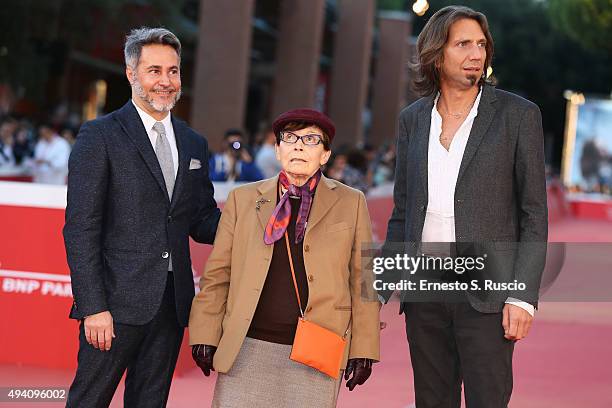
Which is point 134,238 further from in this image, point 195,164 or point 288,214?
point 288,214

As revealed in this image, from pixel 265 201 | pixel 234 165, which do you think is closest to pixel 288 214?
pixel 265 201

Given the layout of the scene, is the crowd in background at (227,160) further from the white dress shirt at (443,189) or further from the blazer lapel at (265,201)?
the white dress shirt at (443,189)

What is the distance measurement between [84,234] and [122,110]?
0.60m

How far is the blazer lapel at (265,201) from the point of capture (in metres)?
4.39

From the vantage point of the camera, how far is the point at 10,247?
7734mm

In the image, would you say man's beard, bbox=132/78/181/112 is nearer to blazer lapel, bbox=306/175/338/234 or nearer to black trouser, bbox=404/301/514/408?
blazer lapel, bbox=306/175/338/234

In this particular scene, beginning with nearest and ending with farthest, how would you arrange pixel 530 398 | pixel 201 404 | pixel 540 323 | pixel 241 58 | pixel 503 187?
pixel 503 187
pixel 201 404
pixel 530 398
pixel 540 323
pixel 241 58

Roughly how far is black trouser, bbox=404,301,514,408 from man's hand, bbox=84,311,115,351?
121 cm

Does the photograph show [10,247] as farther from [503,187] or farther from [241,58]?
[241,58]

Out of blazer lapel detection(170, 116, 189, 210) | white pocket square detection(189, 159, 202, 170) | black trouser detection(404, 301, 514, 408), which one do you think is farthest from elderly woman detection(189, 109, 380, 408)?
white pocket square detection(189, 159, 202, 170)

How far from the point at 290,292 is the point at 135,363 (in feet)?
2.58

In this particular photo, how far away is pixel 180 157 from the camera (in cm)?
467

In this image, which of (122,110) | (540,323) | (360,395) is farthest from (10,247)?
(540,323)

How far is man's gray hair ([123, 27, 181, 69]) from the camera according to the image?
4544 millimetres
